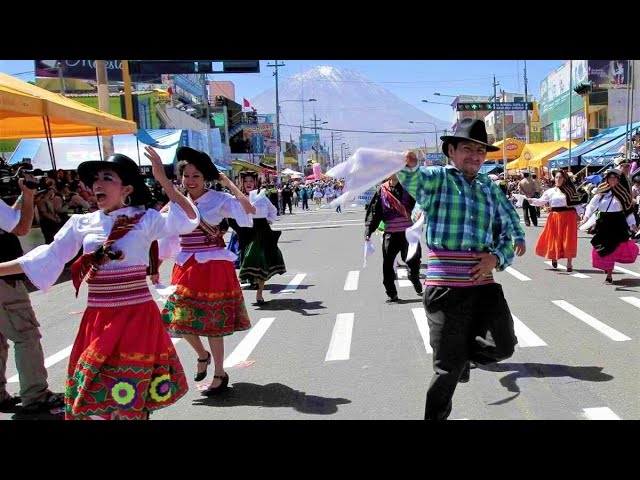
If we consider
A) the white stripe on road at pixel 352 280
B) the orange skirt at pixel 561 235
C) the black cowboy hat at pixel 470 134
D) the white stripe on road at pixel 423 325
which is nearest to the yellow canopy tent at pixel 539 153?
the orange skirt at pixel 561 235

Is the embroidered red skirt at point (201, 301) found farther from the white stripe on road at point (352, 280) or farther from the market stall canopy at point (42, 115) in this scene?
the white stripe on road at point (352, 280)

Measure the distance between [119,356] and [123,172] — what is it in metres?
1.05

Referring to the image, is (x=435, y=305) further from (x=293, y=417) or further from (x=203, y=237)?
(x=203, y=237)

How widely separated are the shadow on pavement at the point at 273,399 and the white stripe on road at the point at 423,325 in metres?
1.55

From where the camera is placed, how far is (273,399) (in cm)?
492

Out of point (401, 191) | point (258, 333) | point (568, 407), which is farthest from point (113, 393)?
point (401, 191)

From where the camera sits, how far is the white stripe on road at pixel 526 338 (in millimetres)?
6234

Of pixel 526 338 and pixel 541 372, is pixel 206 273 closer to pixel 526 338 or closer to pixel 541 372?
pixel 541 372

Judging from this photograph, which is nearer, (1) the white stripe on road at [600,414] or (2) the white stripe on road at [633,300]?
(1) the white stripe on road at [600,414]

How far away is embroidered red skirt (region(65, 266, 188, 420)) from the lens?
3410 millimetres

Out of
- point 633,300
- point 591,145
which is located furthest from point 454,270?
point 591,145

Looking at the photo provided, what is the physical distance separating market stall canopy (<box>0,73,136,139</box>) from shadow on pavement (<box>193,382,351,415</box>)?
3626 mm

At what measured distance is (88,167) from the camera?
Answer: 11.7ft
